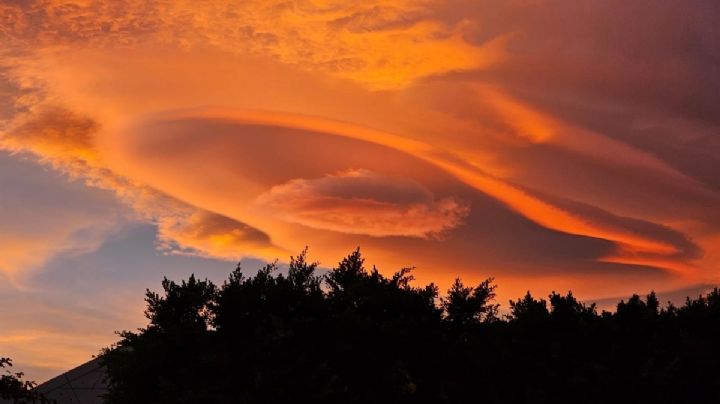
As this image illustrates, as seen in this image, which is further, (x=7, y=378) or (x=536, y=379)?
(x=536, y=379)

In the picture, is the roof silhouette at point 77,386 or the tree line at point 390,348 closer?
the tree line at point 390,348

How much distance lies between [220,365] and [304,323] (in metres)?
4.35

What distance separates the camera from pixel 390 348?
128ft

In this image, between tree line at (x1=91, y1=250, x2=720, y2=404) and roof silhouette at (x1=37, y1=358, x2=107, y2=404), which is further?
roof silhouette at (x1=37, y1=358, x2=107, y2=404)

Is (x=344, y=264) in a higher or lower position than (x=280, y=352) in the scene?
higher

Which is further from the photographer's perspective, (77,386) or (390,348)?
(77,386)

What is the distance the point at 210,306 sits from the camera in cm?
4159

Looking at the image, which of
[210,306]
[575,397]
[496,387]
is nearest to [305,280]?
[210,306]

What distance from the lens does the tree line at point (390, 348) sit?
36.9 meters

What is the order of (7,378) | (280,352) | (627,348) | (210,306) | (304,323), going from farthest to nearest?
(627,348) < (210,306) < (304,323) < (280,352) < (7,378)

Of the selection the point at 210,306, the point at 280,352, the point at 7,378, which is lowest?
the point at 7,378

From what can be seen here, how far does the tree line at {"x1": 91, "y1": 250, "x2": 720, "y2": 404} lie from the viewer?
1453 inches

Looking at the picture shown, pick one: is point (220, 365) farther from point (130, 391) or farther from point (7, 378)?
point (7, 378)

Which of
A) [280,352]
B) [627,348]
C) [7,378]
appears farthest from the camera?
[627,348]
